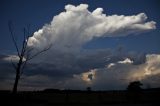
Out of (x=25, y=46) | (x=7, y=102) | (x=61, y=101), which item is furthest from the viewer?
(x=25, y=46)

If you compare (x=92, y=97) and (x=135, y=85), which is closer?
(x=92, y=97)

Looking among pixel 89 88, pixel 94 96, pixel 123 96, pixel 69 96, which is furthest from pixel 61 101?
pixel 89 88

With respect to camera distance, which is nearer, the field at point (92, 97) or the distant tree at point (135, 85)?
the field at point (92, 97)

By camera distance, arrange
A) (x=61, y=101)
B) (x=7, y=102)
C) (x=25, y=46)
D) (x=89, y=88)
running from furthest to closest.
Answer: (x=89, y=88) < (x=25, y=46) < (x=61, y=101) < (x=7, y=102)

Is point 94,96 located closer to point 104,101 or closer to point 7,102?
point 104,101

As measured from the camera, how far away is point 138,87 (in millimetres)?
64375

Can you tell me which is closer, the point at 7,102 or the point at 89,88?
the point at 7,102

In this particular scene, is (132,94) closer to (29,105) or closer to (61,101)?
(61,101)

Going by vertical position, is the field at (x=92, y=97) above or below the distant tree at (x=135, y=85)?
below

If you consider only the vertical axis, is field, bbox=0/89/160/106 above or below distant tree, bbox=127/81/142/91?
below

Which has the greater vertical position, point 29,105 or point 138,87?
point 138,87

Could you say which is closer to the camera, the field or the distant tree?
the field

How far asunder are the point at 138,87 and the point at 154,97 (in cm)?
1773

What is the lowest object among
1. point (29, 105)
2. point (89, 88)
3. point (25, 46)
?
point (29, 105)
